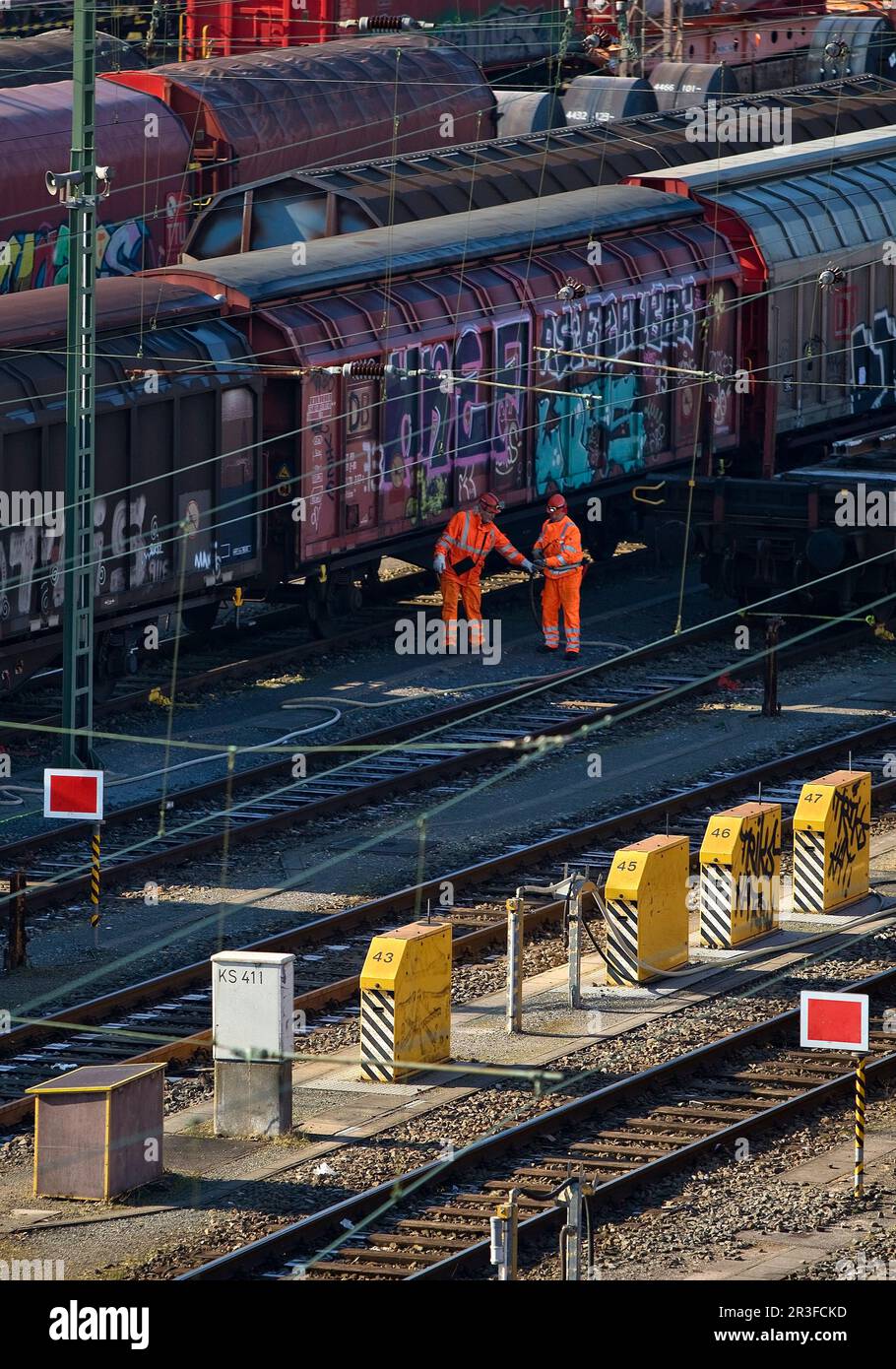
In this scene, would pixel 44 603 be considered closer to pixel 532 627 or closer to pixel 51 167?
pixel 532 627

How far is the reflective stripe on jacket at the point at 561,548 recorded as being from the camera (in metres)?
27.7

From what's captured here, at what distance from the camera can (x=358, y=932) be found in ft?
65.2

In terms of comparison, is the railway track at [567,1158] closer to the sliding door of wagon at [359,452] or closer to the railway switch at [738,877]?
the railway switch at [738,877]

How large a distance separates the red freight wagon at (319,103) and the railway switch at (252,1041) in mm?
23179

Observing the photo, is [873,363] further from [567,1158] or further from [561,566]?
[567,1158]

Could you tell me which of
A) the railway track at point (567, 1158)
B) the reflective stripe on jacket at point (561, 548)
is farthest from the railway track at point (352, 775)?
the railway track at point (567, 1158)

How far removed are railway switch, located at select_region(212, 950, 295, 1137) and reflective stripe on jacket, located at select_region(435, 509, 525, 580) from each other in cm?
1221

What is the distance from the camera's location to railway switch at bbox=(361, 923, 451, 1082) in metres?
16.5

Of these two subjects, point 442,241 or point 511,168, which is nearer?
point 442,241

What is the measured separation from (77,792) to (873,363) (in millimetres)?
18625

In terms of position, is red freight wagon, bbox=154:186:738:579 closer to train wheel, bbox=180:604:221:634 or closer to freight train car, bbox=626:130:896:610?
freight train car, bbox=626:130:896:610

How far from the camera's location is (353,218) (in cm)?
3138

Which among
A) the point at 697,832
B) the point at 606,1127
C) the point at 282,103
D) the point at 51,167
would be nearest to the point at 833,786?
the point at 697,832

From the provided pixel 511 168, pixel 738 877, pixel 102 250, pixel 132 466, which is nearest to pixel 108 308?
pixel 132 466
